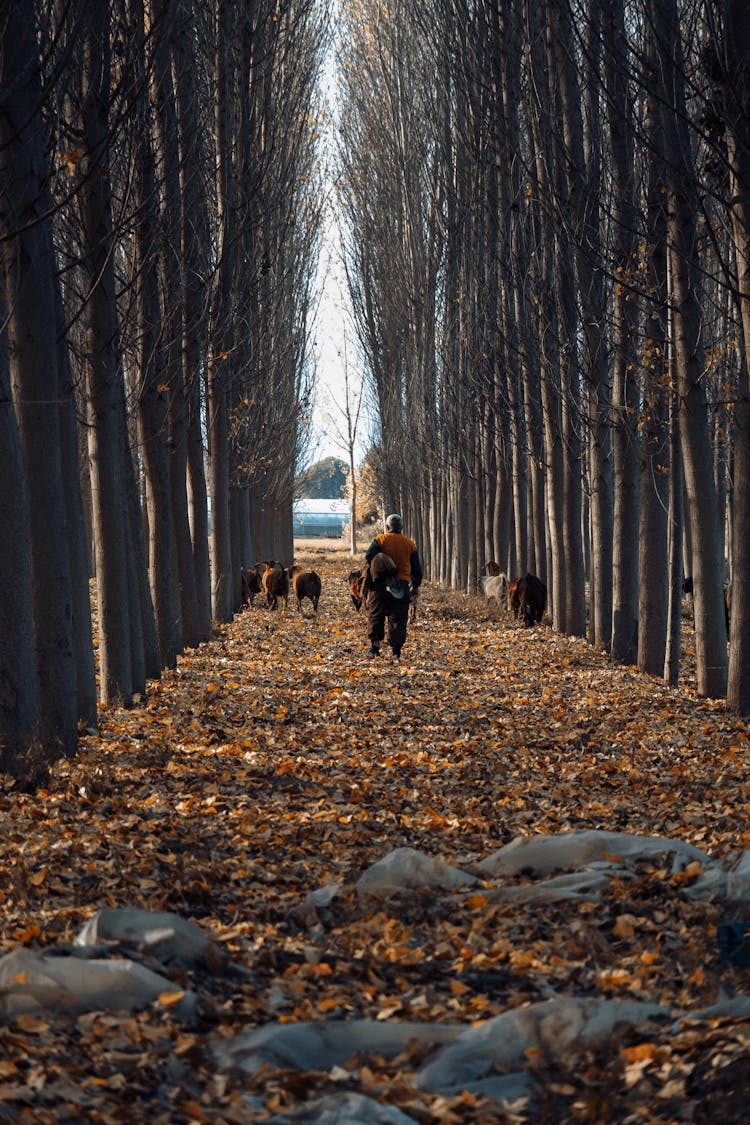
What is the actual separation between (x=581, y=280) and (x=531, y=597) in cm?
687

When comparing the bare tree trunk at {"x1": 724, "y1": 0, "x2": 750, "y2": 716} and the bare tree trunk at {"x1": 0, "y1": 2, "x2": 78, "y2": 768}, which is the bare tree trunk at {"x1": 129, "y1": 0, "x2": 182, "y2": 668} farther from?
the bare tree trunk at {"x1": 724, "y1": 0, "x2": 750, "y2": 716}

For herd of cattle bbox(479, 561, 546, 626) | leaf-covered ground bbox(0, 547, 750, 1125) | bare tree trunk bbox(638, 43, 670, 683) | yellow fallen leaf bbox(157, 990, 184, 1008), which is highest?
bare tree trunk bbox(638, 43, 670, 683)

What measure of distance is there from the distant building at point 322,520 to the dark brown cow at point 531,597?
80.5 meters

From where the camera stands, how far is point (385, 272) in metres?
40.9

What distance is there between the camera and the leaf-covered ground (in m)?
3.98

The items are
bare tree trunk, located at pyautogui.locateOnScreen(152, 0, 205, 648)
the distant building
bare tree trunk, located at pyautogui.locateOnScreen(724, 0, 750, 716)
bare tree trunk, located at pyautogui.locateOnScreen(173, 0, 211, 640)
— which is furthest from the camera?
the distant building

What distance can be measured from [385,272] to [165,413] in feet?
87.6

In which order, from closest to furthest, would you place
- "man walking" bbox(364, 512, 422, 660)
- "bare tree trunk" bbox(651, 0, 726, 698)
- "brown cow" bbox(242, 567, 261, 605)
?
"bare tree trunk" bbox(651, 0, 726, 698), "man walking" bbox(364, 512, 422, 660), "brown cow" bbox(242, 567, 261, 605)

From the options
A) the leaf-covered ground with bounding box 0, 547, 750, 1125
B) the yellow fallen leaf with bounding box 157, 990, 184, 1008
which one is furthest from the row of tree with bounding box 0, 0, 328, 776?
the yellow fallen leaf with bounding box 157, 990, 184, 1008

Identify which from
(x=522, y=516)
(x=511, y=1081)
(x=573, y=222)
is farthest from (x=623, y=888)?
(x=522, y=516)

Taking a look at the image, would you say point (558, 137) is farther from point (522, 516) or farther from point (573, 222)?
point (522, 516)

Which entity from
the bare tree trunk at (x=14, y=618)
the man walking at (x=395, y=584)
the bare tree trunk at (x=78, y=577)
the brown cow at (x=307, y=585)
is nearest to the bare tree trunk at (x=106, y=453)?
the bare tree trunk at (x=78, y=577)

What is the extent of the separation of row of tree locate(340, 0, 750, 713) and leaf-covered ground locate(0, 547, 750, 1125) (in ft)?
9.45

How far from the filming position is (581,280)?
16859mm
